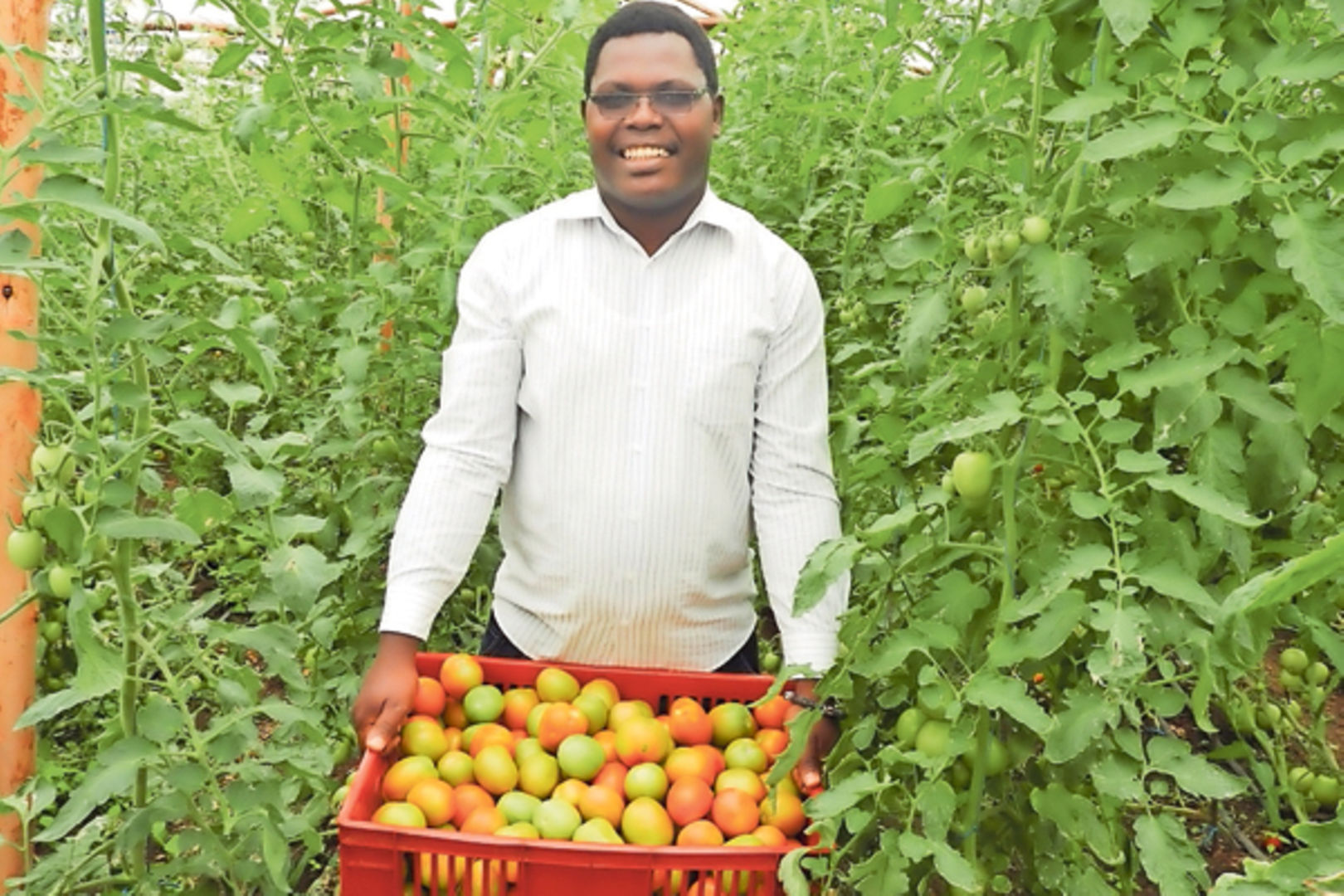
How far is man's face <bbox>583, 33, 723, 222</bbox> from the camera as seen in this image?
78.0 inches

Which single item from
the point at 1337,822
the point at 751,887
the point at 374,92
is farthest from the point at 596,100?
the point at 1337,822

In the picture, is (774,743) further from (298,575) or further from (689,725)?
(298,575)

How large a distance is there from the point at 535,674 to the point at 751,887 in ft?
1.85

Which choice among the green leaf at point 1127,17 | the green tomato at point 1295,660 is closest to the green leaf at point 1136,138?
the green leaf at point 1127,17

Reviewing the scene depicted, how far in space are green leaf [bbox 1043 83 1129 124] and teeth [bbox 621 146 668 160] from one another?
2.55 feet

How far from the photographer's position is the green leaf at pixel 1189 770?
140cm

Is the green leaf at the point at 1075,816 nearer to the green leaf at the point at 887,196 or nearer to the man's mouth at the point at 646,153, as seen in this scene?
the green leaf at the point at 887,196

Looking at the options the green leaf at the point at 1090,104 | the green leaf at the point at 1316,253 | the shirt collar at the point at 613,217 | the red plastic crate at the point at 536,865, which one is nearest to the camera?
the green leaf at the point at 1316,253

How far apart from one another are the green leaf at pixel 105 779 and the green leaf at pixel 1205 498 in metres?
1.32

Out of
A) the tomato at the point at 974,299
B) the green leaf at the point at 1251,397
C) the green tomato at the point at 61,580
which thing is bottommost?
the green tomato at the point at 61,580

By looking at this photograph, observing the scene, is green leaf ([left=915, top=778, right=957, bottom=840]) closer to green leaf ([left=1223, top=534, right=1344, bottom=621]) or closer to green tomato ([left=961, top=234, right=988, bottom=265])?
green tomato ([left=961, top=234, right=988, bottom=265])

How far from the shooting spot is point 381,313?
2.42 m

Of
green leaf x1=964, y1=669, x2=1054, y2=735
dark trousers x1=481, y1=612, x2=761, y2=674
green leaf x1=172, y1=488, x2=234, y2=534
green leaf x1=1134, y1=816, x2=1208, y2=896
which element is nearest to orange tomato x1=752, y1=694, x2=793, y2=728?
dark trousers x1=481, y1=612, x2=761, y2=674

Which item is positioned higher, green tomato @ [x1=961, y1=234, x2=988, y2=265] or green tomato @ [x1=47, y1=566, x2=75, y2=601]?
green tomato @ [x1=961, y1=234, x2=988, y2=265]
